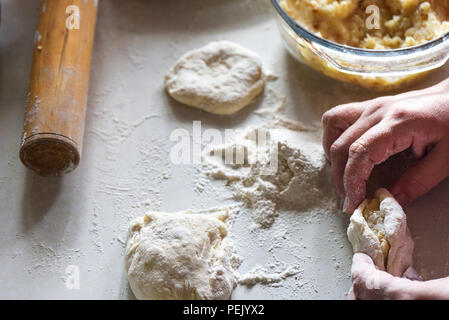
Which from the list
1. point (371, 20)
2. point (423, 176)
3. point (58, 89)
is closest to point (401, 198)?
point (423, 176)

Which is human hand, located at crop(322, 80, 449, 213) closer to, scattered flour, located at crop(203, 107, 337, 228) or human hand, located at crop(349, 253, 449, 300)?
scattered flour, located at crop(203, 107, 337, 228)

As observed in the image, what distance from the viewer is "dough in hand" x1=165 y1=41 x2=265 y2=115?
1770 mm

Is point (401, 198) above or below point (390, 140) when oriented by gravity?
below

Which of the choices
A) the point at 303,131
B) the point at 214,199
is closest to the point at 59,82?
the point at 214,199

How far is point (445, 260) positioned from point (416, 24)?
680mm

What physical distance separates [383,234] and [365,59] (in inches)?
19.7

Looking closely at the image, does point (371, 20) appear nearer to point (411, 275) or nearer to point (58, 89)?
point (411, 275)

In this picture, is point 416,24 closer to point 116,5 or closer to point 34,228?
point 116,5

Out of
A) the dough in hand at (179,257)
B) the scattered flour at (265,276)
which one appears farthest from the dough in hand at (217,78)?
the scattered flour at (265,276)

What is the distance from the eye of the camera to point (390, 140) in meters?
1.44

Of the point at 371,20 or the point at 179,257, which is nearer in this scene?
the point at 179,257

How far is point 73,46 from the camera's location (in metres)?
1.71

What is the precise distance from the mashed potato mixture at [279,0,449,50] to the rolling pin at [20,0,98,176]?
64cm

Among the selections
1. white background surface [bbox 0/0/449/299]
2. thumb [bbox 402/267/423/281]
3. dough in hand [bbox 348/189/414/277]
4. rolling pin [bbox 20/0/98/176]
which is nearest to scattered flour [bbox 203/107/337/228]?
white background surface [bbox 0/0/449/299]
